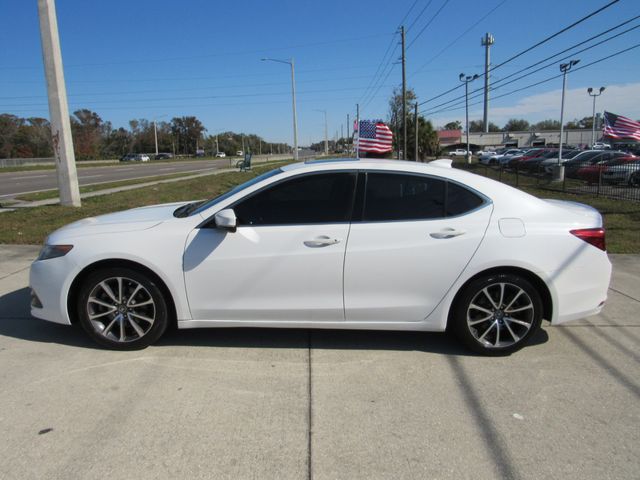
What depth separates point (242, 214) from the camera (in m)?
3.94

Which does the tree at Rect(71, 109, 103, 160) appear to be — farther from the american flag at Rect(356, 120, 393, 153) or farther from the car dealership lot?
the car dealership lot

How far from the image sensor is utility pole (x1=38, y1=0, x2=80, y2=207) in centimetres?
1146

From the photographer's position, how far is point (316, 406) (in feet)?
10.6

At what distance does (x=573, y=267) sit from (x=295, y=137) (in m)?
49.7

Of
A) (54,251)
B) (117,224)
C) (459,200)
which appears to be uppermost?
(459,200)

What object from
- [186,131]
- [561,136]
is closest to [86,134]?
[186,131]

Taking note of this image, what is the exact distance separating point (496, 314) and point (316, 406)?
1.66 meters

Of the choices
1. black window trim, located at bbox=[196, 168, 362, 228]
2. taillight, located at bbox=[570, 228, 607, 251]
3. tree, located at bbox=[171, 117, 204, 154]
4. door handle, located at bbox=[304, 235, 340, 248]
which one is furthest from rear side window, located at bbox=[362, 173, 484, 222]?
tree, located at bbox=[171, 117, 204, 154]

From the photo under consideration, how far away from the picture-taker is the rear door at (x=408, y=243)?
381cm

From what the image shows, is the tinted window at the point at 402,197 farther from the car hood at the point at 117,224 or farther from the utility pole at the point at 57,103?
the utility pole at the point at 57,103

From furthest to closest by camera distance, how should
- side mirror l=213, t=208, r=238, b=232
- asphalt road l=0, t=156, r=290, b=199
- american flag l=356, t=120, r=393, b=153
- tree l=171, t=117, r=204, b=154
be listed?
tree l=171, t=117, r=204, b=154, american flag l=356, t=120, r=393, b=153, asphalt road l=0, t=156, r=290, b=199, side mirror l=213, t=208, r=238, b=232

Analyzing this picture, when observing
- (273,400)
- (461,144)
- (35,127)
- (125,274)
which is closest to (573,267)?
(273,400)

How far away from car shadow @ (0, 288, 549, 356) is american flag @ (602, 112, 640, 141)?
22344mm

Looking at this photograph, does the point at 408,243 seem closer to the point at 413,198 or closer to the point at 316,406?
the point at 413,198
